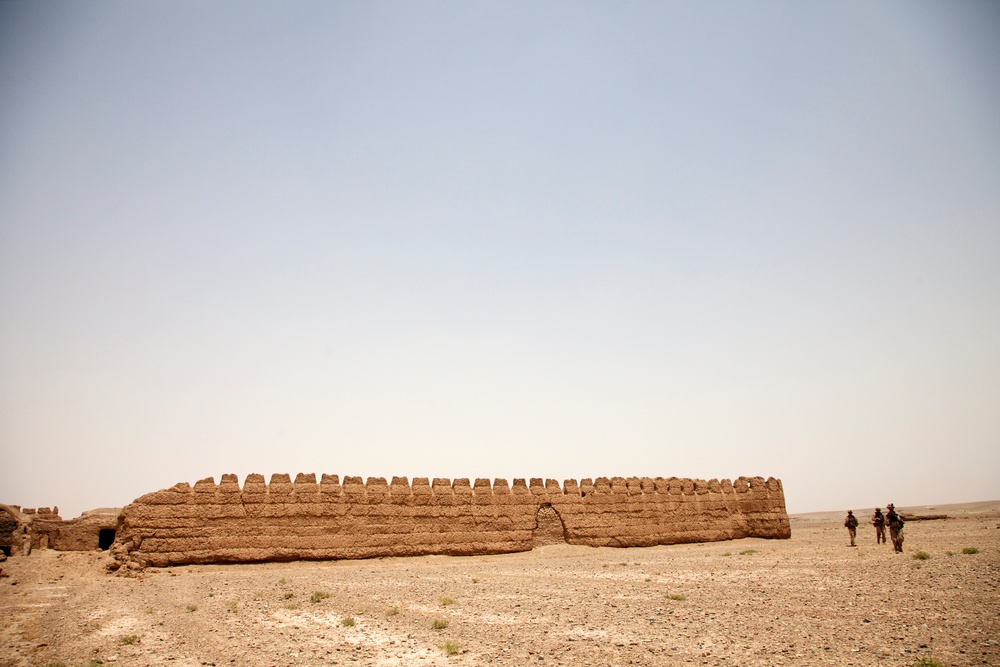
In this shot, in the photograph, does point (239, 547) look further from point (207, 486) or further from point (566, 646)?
point (566, 646)

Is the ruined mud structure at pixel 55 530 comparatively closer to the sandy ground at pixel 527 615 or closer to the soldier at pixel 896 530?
the sandy ground at pixel 527 615

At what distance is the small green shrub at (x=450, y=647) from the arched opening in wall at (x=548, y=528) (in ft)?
44.8

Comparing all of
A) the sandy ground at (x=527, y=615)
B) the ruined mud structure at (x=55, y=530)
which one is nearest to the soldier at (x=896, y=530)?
the sandy ground at (x=527, y=615)

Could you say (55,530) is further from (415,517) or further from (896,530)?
(896,530)

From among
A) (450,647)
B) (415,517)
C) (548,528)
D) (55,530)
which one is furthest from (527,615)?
(55,530)

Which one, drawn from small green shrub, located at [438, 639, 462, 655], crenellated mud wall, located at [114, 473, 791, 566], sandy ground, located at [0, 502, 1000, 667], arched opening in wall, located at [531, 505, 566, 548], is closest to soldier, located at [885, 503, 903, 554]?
sandy ground, located at [0, 502, 1000, 667]

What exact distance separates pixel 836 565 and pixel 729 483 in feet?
37.7

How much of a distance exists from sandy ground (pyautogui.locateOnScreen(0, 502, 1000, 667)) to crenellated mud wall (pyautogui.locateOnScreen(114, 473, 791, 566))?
110 cm

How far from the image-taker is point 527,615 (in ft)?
30.1

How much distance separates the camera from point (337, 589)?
40.9ft

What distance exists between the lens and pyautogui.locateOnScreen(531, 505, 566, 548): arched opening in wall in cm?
2097

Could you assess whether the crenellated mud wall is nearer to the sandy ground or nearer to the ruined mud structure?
the sandy ground

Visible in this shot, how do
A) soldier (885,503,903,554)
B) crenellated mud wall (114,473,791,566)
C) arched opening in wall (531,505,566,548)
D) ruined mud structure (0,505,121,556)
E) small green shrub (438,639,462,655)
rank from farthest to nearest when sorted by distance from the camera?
ruined mud structure (0,505,121,556), arched opening in wall (531,505,566,548), soldier (885,503,903,554), crenellated mud wall (114,473,791,566), small green shrub (438,639,462,655)

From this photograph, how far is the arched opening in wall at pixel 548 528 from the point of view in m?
21.0
